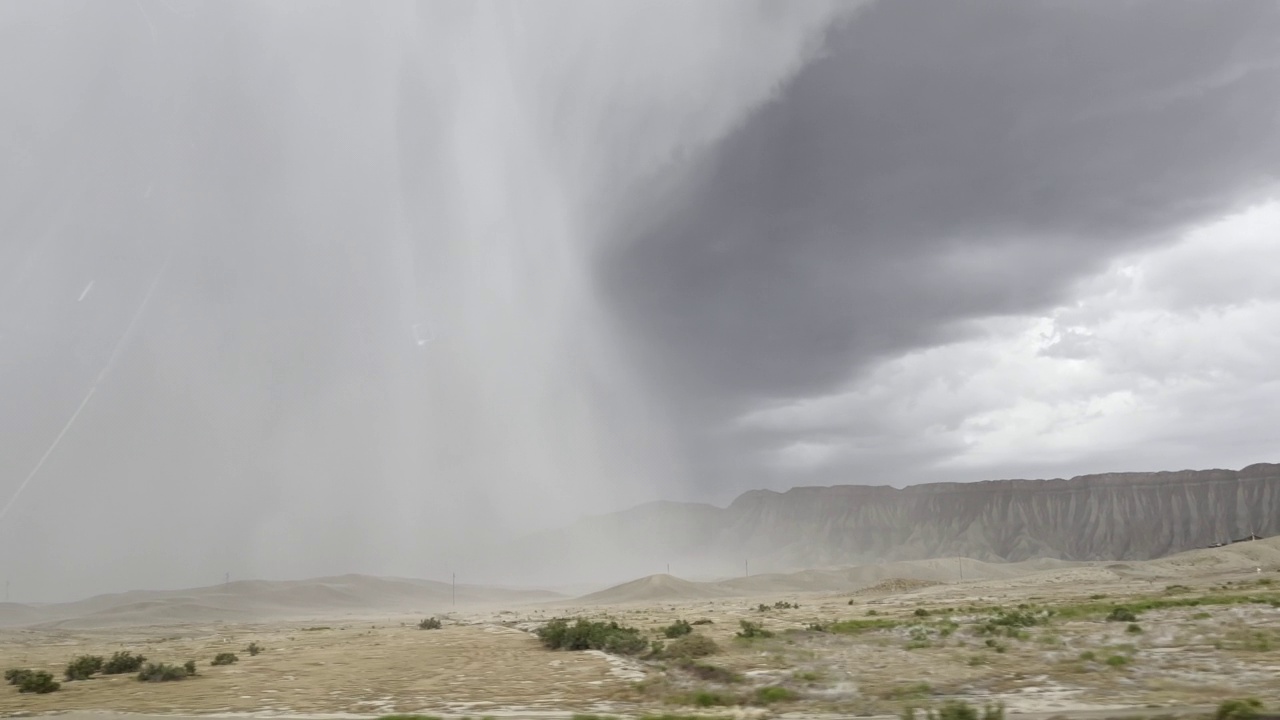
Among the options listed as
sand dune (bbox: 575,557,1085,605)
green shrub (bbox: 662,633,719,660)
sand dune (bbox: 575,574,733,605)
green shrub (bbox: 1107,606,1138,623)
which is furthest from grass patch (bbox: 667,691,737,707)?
sand dune (bbox: 575,557,1085,605)

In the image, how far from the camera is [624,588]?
152 m

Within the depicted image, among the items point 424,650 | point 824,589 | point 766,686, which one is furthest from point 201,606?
point 766,686

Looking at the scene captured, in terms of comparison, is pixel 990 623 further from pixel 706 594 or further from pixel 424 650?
pixel 706 594

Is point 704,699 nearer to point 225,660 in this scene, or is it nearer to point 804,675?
point 804,675

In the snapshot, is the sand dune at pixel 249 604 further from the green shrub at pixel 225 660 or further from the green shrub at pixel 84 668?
the green shrub at pixel 84 668

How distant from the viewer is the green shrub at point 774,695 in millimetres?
21156

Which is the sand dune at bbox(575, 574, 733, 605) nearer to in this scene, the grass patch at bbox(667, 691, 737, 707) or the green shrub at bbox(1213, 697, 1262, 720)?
the grass patch at bbox(667, 691, 737, 707)

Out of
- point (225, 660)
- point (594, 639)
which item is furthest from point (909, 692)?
point (225, 660)

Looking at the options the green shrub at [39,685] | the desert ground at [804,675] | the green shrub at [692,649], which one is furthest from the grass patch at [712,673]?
the green shrub at [39,685]

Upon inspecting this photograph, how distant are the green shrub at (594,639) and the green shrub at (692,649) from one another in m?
3.05

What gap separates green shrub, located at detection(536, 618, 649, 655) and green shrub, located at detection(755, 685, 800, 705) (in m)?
12.6

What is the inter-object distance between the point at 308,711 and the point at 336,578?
7433 inches

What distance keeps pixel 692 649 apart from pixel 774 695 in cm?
922

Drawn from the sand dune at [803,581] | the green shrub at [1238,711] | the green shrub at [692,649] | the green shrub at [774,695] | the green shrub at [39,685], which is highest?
the green shrub at [1238,711]
